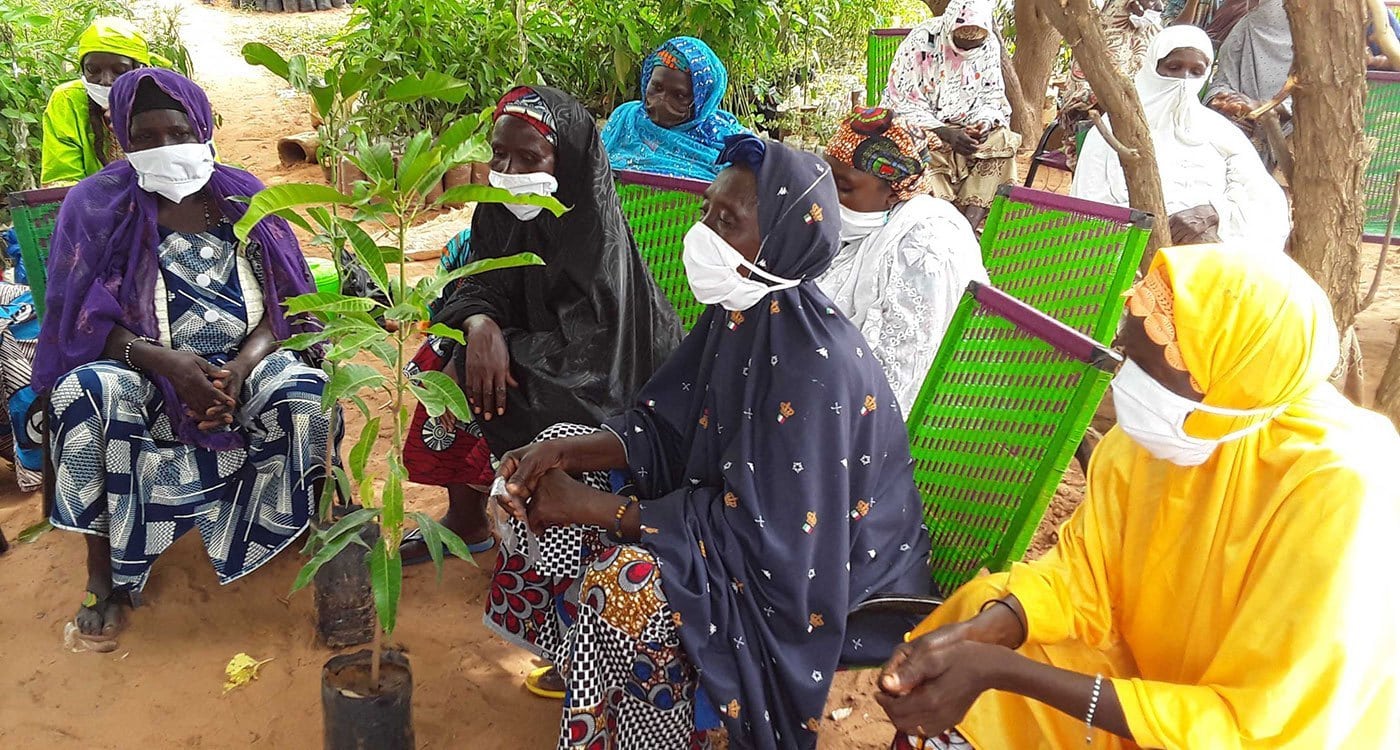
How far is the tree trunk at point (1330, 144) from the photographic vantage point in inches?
111

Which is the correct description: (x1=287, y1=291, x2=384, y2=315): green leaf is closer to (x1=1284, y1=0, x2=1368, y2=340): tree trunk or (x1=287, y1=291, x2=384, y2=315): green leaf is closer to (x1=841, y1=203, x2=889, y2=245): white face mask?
(x1=841, y1=203, x2=889, y2=245): white face mask

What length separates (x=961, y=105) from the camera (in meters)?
5.23

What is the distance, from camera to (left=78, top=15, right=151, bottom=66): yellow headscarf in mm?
3865

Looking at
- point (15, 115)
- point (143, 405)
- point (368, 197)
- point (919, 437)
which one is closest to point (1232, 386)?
point (919, 437)

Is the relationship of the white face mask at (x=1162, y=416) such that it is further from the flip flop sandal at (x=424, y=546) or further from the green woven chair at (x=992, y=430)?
the flip flop sandal at (x=424, y=546)

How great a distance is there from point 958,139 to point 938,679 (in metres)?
4.02

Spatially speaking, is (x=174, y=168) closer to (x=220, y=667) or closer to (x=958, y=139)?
(x=220, y=667)

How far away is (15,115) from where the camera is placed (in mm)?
4746

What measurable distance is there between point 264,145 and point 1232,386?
880cm

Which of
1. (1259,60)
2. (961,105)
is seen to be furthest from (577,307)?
(1259,60)

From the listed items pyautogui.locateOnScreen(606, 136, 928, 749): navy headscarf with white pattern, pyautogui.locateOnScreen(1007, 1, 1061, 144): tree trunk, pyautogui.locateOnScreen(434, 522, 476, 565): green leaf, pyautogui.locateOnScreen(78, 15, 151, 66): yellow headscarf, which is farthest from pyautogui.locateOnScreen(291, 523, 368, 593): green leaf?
pyautogui.locateOnScreen(1007, 1, 1061, 144): tree trunk

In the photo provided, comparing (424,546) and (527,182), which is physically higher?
(527,182)

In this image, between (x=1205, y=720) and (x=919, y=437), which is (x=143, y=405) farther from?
(x=1205, y=720)

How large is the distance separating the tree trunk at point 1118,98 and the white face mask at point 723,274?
1.55m
